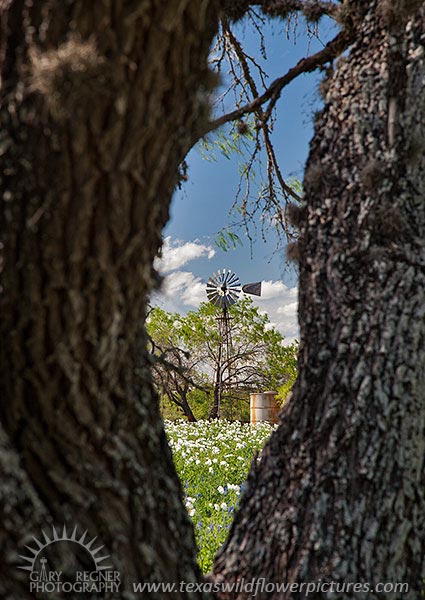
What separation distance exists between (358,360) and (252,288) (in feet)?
A: 58.3

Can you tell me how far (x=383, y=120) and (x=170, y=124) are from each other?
97cm

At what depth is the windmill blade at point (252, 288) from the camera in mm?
19453

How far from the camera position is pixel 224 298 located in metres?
19.1

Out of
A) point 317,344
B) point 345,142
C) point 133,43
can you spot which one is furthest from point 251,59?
point 133,43

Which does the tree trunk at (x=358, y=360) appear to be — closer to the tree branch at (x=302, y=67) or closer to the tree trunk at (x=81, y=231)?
the tree branch at (x=302, y=67)

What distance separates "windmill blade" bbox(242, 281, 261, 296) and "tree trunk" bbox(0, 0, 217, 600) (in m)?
18.1

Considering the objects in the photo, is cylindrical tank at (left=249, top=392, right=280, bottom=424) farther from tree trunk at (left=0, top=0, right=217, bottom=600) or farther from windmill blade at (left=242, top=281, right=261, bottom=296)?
tree trunk at (left=0, top=0, right=217, bottom=600)

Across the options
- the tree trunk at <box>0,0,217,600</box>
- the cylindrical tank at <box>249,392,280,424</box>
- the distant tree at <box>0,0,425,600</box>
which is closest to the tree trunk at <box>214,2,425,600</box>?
the distant tree at <box>0,0,425,600</box>

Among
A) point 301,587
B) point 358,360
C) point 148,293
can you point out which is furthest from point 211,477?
point 148,293

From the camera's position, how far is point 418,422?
69.3 inches

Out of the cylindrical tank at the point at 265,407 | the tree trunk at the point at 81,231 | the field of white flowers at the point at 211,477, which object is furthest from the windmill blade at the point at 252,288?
the tree trunk at the point at 81,231

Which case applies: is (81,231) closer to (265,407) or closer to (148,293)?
(148,293)

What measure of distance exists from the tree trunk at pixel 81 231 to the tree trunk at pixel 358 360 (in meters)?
0.60

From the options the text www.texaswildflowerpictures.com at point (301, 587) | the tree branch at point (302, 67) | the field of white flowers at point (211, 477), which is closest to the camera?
→ the text www.texaswildflowerpictures.com at point (301, 587)
